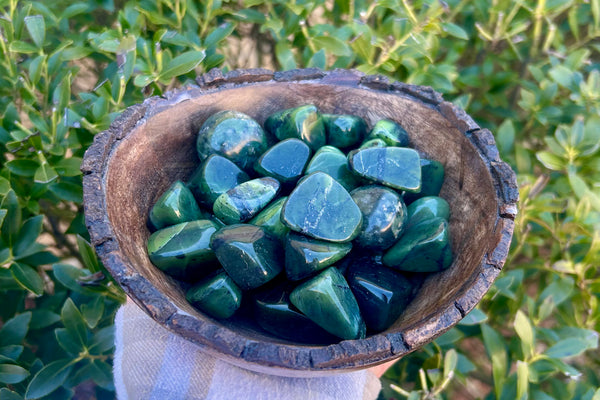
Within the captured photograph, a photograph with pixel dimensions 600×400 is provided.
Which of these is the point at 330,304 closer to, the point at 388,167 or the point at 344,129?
the point at 388,167

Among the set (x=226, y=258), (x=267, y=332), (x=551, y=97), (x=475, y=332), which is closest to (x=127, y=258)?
(x=226, y=258)

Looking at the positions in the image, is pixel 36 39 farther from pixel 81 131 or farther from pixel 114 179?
pixel 114 179

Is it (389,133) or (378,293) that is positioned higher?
(389,133)

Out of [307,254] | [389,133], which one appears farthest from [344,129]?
[307,254]

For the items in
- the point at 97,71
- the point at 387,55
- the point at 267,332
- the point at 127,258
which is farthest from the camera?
the point at 97,71

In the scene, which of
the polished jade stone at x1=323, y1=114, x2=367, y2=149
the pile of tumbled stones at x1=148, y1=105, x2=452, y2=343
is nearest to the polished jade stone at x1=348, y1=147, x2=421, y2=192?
the pile of tumbled stones at x1=148, y1=105, x2=452, y2=343

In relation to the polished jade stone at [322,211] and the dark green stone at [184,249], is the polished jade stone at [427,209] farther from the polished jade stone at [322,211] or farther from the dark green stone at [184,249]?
the dark green stone at [184,249]
